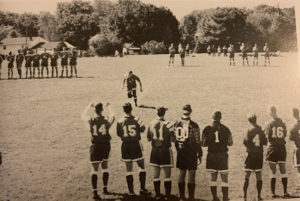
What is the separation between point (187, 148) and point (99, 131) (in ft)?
3.12

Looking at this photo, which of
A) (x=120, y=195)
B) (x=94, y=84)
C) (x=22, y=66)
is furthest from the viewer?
(x=94, y=84)

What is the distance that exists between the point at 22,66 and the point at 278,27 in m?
3.13

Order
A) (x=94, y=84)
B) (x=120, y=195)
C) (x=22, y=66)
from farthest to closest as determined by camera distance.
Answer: (x=94, y=84) → (x=22, y=66) → (x=120, y=195)

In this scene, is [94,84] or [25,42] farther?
[94,84]

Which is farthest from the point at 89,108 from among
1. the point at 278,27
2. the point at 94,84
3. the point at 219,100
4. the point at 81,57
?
the point at 278,27

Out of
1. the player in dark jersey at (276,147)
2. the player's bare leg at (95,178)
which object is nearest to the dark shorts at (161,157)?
the player's bare leg at (95,178)

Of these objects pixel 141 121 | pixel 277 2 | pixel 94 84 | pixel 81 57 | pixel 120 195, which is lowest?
pixel 120 195

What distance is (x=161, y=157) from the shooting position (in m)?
4.11

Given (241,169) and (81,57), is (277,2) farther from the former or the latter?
(81,57)

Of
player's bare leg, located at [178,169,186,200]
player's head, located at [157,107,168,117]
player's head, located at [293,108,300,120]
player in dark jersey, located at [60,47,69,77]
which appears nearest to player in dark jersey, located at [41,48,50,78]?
player in dark jersey, located at [60,47,69,77]

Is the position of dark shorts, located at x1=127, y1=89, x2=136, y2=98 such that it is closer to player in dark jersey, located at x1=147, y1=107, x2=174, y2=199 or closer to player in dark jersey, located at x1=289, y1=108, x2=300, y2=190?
player in dark jersey, located at x1=147, y1=107, x2=174, y2=199

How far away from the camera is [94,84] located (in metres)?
4.56

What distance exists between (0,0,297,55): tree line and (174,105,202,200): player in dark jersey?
1105 millimetres

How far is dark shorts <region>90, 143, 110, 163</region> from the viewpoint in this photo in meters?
4.07
